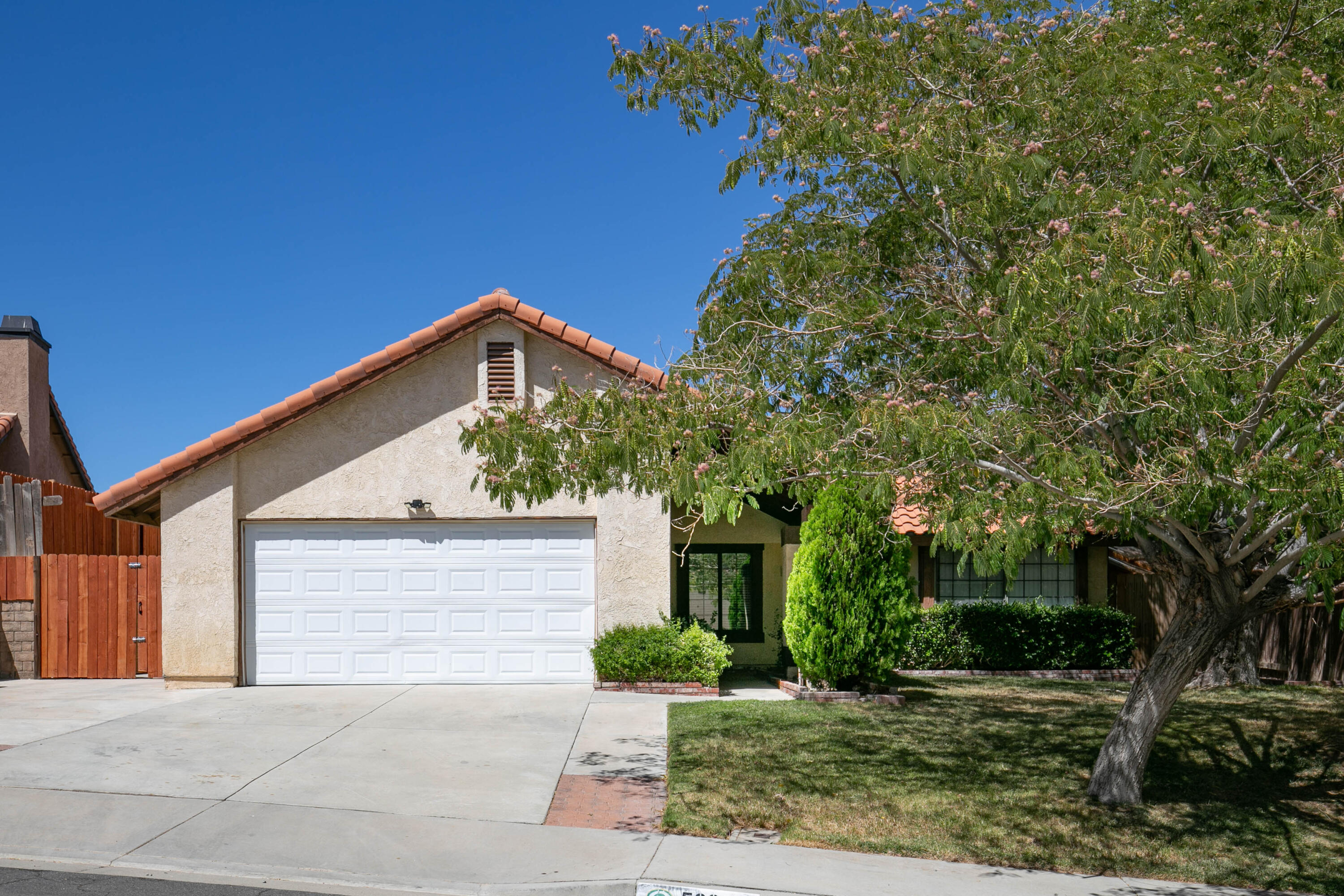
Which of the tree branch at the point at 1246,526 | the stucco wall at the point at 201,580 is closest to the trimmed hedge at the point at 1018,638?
the tree branch at the point at 1246,526

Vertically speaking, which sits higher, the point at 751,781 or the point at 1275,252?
the point at 1275,252

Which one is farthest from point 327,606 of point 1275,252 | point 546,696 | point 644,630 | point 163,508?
point 1275,252

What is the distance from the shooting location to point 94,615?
1553cm

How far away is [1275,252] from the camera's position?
225 inches

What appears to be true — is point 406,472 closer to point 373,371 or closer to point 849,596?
point 373,371

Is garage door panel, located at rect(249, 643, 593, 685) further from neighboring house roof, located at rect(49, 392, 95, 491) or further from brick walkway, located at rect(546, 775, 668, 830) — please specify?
neighboring house roof, located at rect(49, 392, 95, 491)

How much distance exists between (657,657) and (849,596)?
2.71m

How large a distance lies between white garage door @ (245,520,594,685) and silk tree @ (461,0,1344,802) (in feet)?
19.7

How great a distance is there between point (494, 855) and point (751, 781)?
9.42 feet

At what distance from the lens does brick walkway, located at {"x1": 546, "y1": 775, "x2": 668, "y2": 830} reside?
7.83 metres

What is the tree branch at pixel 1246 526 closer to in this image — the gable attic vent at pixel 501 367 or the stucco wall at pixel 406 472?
the stucco wall at pixel 406 472

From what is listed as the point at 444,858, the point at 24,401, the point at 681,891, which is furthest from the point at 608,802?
the point at 24,401

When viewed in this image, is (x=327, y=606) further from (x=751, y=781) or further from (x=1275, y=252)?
(x=1275, y=252)

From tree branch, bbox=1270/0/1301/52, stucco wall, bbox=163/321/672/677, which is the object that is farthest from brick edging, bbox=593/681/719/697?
tree branch, bbox=1270/0/1301/52
